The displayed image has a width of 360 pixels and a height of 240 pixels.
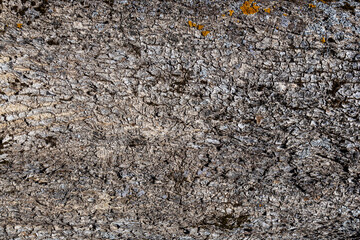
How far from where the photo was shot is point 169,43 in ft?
9.85

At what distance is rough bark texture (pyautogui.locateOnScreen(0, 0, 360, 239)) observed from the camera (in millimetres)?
2914

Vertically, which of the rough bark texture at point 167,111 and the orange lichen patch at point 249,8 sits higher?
the orange lichen patch at point 249,8

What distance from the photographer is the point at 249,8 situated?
3020 mm

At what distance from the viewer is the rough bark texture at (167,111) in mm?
2914

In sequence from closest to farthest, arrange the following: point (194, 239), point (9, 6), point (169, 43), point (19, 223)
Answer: point (9, 6) → point (169, 43) → point (19, 223) → point (194, 239)

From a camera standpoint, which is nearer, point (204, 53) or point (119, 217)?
point (204, 53)

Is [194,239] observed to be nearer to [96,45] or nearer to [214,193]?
[214,193]

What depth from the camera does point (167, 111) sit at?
122 inches

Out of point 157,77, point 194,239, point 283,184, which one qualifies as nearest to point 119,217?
point 194,239

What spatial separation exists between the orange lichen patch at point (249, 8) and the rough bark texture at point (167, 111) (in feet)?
0.17

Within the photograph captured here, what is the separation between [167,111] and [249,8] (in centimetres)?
127

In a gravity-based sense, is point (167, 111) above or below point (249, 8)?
below

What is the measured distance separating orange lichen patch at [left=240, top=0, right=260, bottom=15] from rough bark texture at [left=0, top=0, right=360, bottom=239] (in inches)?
2.0

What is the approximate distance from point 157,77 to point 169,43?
34cm
